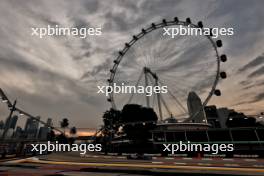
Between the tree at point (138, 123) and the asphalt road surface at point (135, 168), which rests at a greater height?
the tree at point (138, 123)

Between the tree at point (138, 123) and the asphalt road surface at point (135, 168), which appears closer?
the asphalt road surface at point (135, 168)

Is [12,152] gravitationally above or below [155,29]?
below

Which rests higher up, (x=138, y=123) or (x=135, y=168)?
(x=138, y=123)

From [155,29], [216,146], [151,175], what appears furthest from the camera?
[155,29]

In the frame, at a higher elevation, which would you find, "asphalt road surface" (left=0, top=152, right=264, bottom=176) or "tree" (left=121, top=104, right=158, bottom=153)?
"tree" (left=121, top=104, right=158, bottom=153)

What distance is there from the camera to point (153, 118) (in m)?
72.2

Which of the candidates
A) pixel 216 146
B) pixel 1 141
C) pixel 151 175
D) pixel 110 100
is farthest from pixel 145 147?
pixel 151 175

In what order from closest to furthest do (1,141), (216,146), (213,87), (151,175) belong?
(151,175) < (1,141) < (216,146) < (213,87)

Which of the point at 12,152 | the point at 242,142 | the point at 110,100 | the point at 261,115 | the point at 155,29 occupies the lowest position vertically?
the point at 12,152

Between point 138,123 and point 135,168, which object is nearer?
point 135,168

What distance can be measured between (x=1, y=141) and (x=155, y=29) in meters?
46.0

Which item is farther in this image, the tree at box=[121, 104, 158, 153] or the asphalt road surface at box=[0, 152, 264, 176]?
the tree at box=[121, 104, 158, 153]

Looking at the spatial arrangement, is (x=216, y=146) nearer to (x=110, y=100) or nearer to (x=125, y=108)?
(x=110, y=100)

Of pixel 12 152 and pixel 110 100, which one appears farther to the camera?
pixel 110 100
